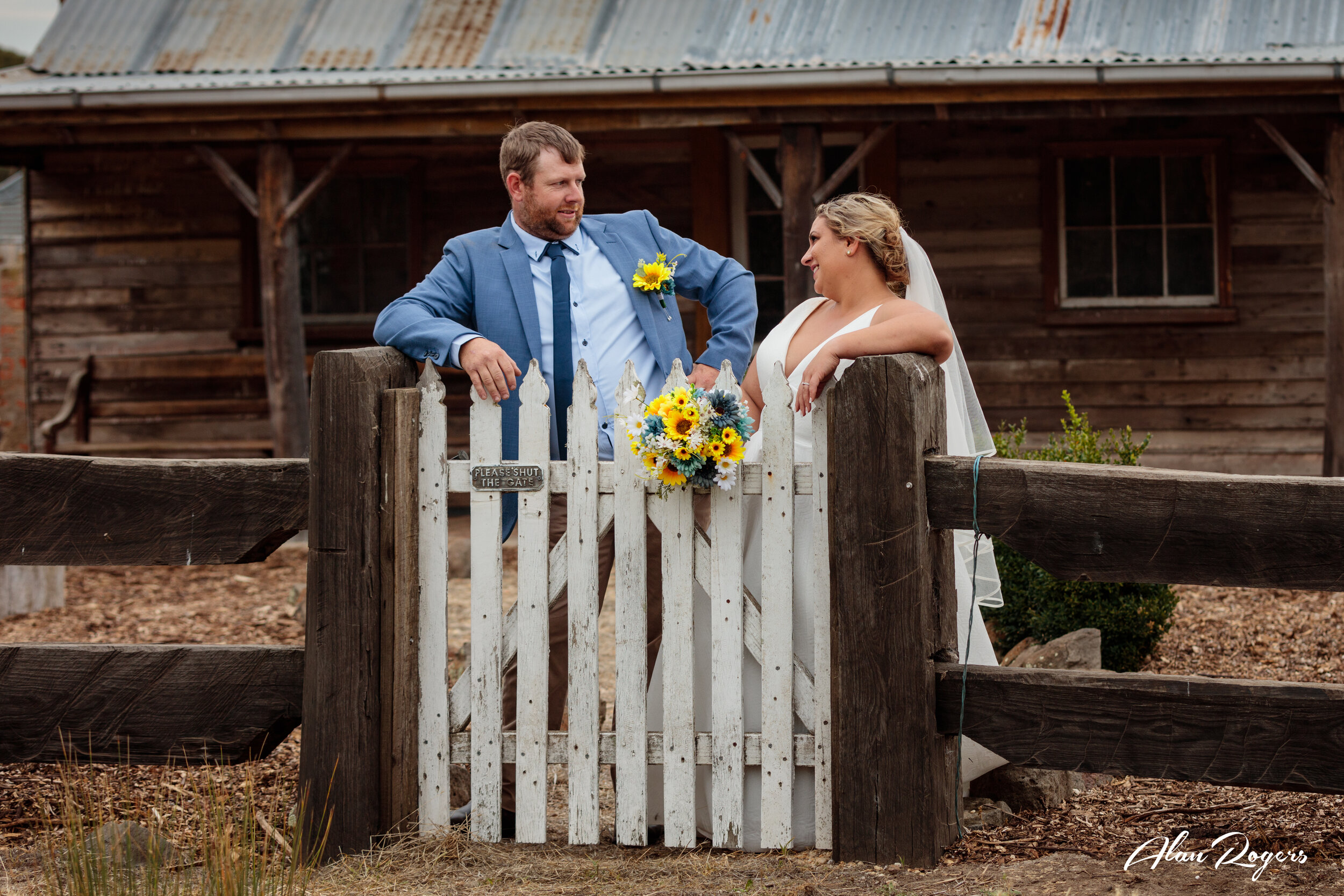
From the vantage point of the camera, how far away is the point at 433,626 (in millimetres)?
2957

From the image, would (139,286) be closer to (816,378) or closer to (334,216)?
(334,216)

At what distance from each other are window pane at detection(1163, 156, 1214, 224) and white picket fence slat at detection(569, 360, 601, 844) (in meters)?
7.43

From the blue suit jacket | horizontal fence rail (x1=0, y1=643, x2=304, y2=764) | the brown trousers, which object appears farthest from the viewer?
the brown trousers

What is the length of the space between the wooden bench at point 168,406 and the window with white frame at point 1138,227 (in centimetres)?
482

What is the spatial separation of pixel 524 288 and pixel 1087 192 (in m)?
6.98

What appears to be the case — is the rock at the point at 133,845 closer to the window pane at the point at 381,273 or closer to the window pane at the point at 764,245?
the window pane at the point at 764,245

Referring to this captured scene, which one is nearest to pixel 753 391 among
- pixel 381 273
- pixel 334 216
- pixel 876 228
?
pixel 876 228

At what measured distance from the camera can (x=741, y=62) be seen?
24.9ft

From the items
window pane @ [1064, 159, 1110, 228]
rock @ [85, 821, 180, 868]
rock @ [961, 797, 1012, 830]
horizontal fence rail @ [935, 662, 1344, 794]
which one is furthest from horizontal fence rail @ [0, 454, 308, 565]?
window pane @ [1064, 159, 1110, 228]

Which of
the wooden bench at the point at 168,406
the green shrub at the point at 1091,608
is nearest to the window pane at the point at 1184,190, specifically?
the green shrub at the point at 1091,608

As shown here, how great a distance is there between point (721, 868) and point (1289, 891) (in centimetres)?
120

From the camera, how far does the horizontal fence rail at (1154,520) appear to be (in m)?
2.48

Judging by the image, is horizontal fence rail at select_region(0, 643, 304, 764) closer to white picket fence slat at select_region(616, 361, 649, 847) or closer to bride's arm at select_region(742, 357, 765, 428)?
white picket fence slat at select_region(616, 361, 649, 847)

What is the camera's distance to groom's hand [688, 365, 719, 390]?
3.22 metres
